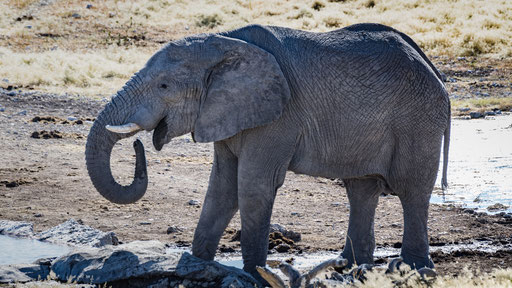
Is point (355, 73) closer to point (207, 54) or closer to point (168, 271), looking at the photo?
point (207, 54)

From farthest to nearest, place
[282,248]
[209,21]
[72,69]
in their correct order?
1. [209,21]
2. [72,69]
3. [282,248]

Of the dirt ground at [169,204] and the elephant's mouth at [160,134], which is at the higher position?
the elephant's mouth at [160,134]

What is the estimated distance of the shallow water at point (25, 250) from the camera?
911cm

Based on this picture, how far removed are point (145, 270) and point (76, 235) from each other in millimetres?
2675

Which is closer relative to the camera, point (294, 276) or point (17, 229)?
point (294, 276)

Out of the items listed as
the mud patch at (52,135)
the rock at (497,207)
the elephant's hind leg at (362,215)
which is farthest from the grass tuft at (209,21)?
the elephant's hind leg at (362,215)

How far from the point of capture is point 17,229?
1018 centimetres

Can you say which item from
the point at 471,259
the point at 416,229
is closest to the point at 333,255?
the point at 471,259

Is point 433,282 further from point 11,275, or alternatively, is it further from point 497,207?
point 497,207

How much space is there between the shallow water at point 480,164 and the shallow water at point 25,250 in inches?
183

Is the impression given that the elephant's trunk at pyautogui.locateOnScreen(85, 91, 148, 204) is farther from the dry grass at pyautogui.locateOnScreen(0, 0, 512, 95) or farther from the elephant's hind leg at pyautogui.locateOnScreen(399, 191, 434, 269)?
the dry grass at pyautogui.locateOnScreen(0, 0, 512, 95)

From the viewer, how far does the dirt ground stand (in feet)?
33.7

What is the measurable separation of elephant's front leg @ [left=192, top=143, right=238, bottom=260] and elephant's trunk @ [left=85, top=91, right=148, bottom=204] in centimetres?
87

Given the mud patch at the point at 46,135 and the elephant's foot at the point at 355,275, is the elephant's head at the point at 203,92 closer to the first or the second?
the elephant's foot at the point at 355,275
